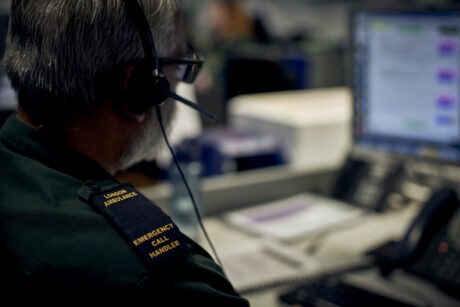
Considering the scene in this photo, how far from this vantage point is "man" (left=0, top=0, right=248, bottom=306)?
0.52 metres

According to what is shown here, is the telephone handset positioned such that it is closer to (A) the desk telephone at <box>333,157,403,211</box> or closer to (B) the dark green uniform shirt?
(A) the desk telephone at <box>333,157,403,211</box>

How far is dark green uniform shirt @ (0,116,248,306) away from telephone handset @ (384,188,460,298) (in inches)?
20.7

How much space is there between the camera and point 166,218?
0.60 m

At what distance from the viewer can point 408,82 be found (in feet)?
4.07

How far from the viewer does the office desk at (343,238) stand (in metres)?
1.10

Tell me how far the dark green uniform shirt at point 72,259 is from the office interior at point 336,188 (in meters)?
0.23

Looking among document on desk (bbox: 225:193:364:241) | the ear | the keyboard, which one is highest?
the ear

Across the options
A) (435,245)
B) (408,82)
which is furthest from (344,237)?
(408,82)

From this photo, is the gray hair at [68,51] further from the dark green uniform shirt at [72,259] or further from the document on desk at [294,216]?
the document on desk at [294,216]

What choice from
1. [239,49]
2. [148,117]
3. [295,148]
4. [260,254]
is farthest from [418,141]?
[239,49]

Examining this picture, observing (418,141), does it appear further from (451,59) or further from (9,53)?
(9,53)

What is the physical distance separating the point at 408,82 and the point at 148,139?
2.57 feet

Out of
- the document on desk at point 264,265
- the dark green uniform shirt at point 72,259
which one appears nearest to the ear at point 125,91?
the dark green uniform shirt at point 72,259

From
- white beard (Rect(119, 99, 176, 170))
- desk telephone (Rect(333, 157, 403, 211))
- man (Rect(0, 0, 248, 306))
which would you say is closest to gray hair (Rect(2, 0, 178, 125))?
man (Rect(0, 0, 248, 306))
